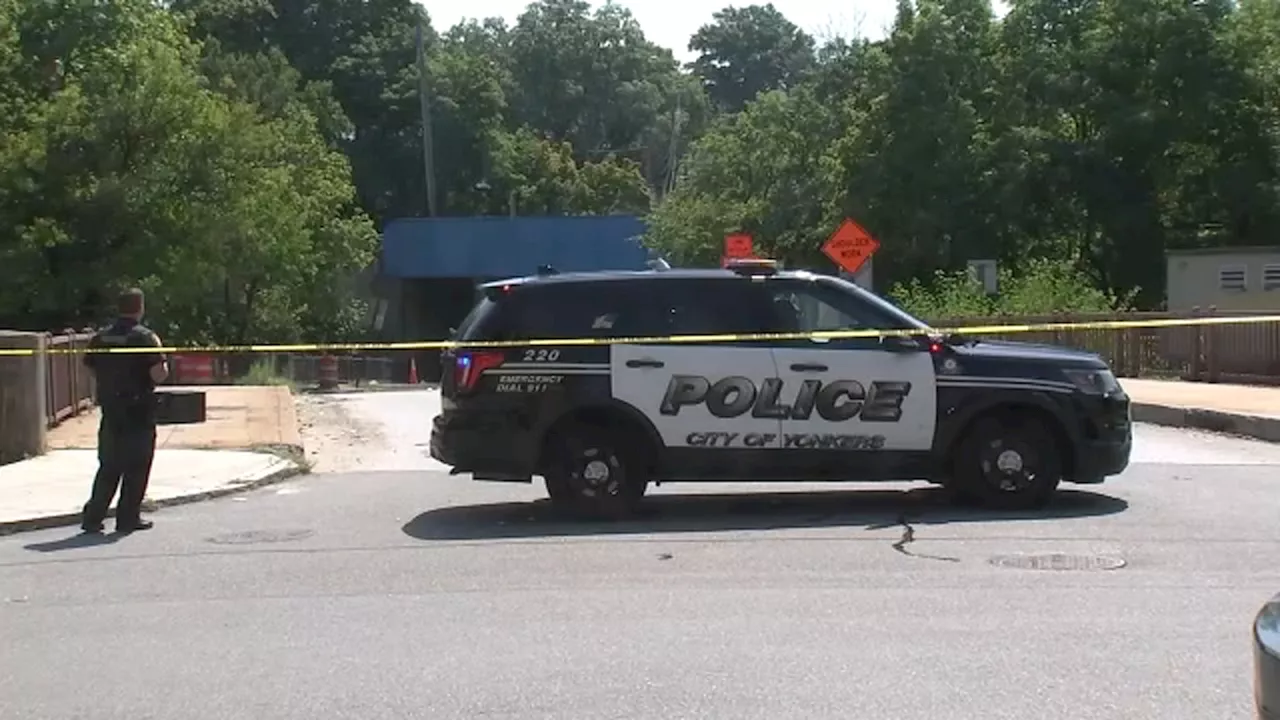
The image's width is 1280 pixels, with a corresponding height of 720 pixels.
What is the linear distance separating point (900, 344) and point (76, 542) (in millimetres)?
6155

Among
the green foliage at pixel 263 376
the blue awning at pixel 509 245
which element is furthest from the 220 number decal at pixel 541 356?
the blue awning at pixel 509 245

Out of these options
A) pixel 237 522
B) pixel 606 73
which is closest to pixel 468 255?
pixel 237 522

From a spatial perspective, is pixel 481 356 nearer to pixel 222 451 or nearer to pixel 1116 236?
pixel 222 451

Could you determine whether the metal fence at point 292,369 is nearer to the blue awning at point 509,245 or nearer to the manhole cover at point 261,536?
the blue awning at point 509,245

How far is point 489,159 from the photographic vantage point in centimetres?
8131

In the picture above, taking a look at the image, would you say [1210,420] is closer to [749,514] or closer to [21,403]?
[749,514]

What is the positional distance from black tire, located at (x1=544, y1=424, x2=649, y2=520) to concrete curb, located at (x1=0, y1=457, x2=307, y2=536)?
3.79 m

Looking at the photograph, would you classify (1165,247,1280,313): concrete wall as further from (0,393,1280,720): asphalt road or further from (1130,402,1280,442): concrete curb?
(0,393,1280,720): asphalt road

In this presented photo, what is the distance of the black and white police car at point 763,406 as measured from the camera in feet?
39.4

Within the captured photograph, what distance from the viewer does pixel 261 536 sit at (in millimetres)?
12078

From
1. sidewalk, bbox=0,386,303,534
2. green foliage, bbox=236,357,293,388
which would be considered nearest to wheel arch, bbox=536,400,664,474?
sidewalk, bbox=0,386,303,534

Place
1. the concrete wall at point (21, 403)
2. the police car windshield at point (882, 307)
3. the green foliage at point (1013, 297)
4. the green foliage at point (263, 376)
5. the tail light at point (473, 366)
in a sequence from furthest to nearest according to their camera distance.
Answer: the green foliage at point (263, 376)
the green foliage at point (1013, 297)
the concrete wall at point (21, 403)
the police car windshield at point (882, 307)
the tail light at point (473, 366)

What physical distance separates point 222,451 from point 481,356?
6566 mm

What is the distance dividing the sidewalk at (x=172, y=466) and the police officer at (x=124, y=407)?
94 cm
